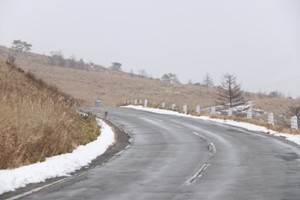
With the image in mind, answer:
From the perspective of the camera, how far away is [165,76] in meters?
177

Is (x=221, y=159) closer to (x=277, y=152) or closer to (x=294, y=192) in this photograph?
(x=277, y=152)

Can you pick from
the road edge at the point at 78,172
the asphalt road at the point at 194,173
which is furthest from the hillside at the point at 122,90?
the asphalt road at the point at 194,173

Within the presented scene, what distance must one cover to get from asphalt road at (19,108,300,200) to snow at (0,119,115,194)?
712mm

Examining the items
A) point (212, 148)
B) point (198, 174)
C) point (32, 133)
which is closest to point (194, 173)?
point (198, 174)

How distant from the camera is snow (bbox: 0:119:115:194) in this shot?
931 cm

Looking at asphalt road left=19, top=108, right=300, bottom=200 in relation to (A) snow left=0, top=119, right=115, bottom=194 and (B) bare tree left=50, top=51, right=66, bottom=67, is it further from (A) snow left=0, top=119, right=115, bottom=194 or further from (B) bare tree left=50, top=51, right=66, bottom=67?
(B) bare tree left=50, top=51, right=66, bottom=67

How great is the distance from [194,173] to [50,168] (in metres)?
3.88

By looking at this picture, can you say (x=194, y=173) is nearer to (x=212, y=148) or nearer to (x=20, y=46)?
(x=212, y=148)

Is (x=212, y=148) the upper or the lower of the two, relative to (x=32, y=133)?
lower

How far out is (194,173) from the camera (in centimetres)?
1094

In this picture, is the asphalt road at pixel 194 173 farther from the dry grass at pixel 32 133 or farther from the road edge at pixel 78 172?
the dry grass at pixel 32 133

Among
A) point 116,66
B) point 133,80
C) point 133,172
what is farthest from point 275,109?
point 116,66

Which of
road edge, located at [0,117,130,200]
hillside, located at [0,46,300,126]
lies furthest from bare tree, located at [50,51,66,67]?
road edge, located at [0,117,130,200]

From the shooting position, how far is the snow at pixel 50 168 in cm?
931
